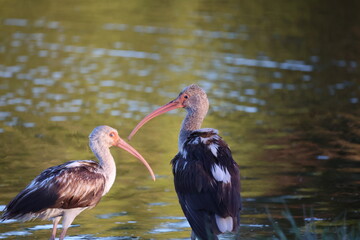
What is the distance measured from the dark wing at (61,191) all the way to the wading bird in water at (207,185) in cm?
115

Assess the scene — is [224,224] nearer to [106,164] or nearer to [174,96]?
[106,164]

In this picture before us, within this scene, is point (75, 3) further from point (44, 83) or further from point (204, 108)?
point (204, 108)

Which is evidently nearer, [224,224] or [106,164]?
[224,224]

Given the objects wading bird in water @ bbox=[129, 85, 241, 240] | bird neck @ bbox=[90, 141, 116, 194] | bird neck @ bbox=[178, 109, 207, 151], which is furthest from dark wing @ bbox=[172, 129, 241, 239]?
bird neck @ bbox=[90, 141, 116, 194]

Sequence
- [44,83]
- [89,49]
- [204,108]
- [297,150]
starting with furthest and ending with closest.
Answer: [89,49] < [44,83] < [297,150] < [204,108]

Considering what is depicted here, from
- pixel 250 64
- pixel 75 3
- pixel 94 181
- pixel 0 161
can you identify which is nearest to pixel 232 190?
pixel 94 181

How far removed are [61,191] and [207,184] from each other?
6.04 ft

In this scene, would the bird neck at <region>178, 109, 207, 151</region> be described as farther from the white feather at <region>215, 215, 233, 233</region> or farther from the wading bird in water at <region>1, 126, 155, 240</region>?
the white feather at <region>215, 215, 233, 233</region>

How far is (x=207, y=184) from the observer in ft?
29.7

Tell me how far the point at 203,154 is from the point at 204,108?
1.65 meters

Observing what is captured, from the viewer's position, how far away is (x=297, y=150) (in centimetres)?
1553

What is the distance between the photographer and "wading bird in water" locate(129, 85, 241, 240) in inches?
347

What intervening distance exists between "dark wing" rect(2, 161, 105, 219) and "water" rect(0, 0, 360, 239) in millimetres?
811

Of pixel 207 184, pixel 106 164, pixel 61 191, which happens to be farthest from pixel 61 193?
pixel 207 184
